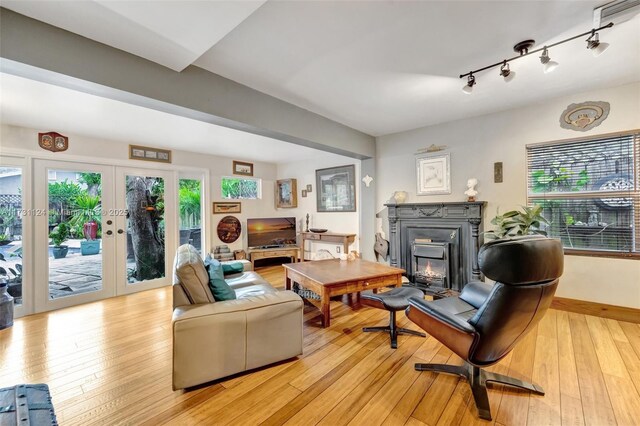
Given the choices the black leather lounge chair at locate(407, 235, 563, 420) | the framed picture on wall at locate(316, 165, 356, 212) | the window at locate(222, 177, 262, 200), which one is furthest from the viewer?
the window at locate(222, 177, 262, 200)

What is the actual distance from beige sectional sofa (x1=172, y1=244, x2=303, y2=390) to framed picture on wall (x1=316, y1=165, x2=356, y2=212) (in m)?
3.33

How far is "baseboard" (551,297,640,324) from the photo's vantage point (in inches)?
108

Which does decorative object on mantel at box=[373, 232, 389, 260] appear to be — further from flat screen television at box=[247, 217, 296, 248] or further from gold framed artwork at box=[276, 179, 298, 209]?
gold framed artwork at box=[276, 179, 298, 209]

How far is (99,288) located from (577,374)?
5.40 m

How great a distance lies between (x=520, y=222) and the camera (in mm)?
3014

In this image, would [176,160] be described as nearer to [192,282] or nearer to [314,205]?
[314,205]

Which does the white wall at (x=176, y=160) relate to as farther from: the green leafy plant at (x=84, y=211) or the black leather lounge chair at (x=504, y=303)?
the black leather lounge chair at (x=504, y=303)

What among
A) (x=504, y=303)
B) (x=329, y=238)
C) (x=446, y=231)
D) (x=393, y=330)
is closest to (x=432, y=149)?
(x=446, y=231)

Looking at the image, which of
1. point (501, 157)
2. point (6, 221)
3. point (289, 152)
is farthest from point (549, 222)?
point (6, 221)

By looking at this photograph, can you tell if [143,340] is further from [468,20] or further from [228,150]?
[468,20]

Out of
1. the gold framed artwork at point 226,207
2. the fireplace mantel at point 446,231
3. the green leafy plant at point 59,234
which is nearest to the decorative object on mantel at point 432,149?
the fireplace mantel at point 446,231

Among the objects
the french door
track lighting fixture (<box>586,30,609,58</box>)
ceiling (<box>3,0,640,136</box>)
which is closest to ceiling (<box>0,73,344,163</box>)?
the french door

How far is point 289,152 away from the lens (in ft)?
16.9

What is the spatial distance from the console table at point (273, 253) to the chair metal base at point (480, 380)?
3786 millimetres
